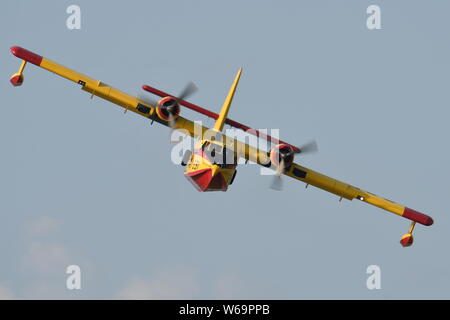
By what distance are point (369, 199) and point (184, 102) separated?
1023 centimetres

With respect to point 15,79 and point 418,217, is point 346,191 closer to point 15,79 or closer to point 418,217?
point 418,217

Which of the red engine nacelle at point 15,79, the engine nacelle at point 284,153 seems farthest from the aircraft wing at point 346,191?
the red engine nacelle at point 15,79

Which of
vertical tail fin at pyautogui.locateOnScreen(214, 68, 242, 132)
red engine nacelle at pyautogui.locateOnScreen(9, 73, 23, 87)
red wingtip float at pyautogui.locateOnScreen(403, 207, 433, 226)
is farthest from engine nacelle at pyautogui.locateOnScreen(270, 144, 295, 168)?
red engine nacelle at pyautogui.locateOnScreen(9, 73, 23, 87)

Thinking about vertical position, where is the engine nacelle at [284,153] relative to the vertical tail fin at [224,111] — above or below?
below

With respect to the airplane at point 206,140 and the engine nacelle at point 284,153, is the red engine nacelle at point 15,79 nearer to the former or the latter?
the airplane at point 206,140

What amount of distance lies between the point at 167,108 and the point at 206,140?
264 centimetres

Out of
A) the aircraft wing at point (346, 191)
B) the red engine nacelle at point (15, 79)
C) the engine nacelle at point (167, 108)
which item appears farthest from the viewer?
the aircraft wing at point (346, 191)

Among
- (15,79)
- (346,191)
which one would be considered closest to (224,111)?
(346,191)

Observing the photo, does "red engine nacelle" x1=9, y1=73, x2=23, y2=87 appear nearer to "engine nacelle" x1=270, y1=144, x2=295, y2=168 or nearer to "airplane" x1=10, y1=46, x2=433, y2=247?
"airplane" x1=10, y1=46, x2=433, y2=247

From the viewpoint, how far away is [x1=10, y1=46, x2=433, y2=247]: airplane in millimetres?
45625

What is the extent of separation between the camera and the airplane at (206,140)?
45.6 metres
